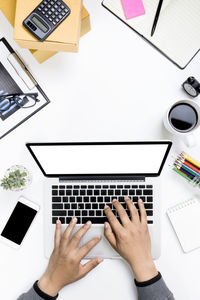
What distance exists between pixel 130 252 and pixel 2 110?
578 mm

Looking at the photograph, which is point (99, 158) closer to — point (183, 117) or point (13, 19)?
point (183, 117)

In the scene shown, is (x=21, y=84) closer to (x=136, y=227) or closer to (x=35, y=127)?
(x=35, y=127)

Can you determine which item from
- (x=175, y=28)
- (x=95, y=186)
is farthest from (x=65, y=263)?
(x=175, y=28)

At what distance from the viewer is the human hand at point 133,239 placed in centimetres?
87

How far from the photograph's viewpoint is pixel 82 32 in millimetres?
902

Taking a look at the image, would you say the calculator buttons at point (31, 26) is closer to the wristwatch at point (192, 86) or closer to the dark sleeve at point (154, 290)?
the wristwatch at point (192, 86)

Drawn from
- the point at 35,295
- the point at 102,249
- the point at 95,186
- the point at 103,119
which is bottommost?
the point at 35,295

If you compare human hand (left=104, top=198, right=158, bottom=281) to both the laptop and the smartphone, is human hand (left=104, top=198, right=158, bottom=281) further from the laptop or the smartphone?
the smartphone

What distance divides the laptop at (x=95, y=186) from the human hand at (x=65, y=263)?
0.08 ft

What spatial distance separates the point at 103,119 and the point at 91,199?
0.25 meters

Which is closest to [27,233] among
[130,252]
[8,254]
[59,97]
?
[8,254]

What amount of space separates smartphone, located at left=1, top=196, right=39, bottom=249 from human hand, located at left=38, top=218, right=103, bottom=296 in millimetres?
93

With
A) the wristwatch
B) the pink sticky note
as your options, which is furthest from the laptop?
the pink sticky note

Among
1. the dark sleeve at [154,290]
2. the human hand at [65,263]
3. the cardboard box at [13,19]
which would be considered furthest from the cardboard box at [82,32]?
the dark sleeve at [154,290]
